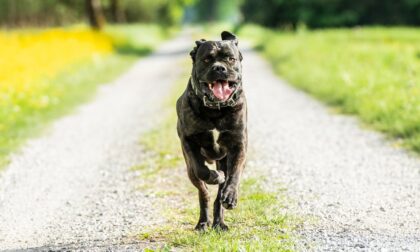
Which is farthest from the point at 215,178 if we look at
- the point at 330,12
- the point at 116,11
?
the point at 116,11

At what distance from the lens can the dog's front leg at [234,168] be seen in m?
4.99

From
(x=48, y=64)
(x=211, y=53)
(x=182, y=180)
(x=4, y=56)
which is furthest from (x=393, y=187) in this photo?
(x=4, y=56)

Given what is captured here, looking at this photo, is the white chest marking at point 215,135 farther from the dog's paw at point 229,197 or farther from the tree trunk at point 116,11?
the tree trunk at point 116,11

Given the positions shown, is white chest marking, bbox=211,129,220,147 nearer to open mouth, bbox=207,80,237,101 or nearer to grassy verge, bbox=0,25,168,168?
open mouth, bbox=207,80,237,101

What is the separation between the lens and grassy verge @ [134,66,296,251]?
4996 mm

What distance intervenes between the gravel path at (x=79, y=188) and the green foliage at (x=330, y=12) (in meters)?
24.0

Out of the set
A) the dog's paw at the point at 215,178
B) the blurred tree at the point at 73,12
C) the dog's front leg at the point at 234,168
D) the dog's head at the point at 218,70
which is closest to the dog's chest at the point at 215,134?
the dog's front leg at the point at 234,168

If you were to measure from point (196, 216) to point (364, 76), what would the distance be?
31.4 ft

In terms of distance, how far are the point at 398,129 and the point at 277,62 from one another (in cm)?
1329

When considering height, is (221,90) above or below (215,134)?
above

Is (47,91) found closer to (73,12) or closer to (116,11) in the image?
(116,11)

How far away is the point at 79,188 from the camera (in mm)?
7594

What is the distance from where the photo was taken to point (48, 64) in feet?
64.4

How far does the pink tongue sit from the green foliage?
101ft
